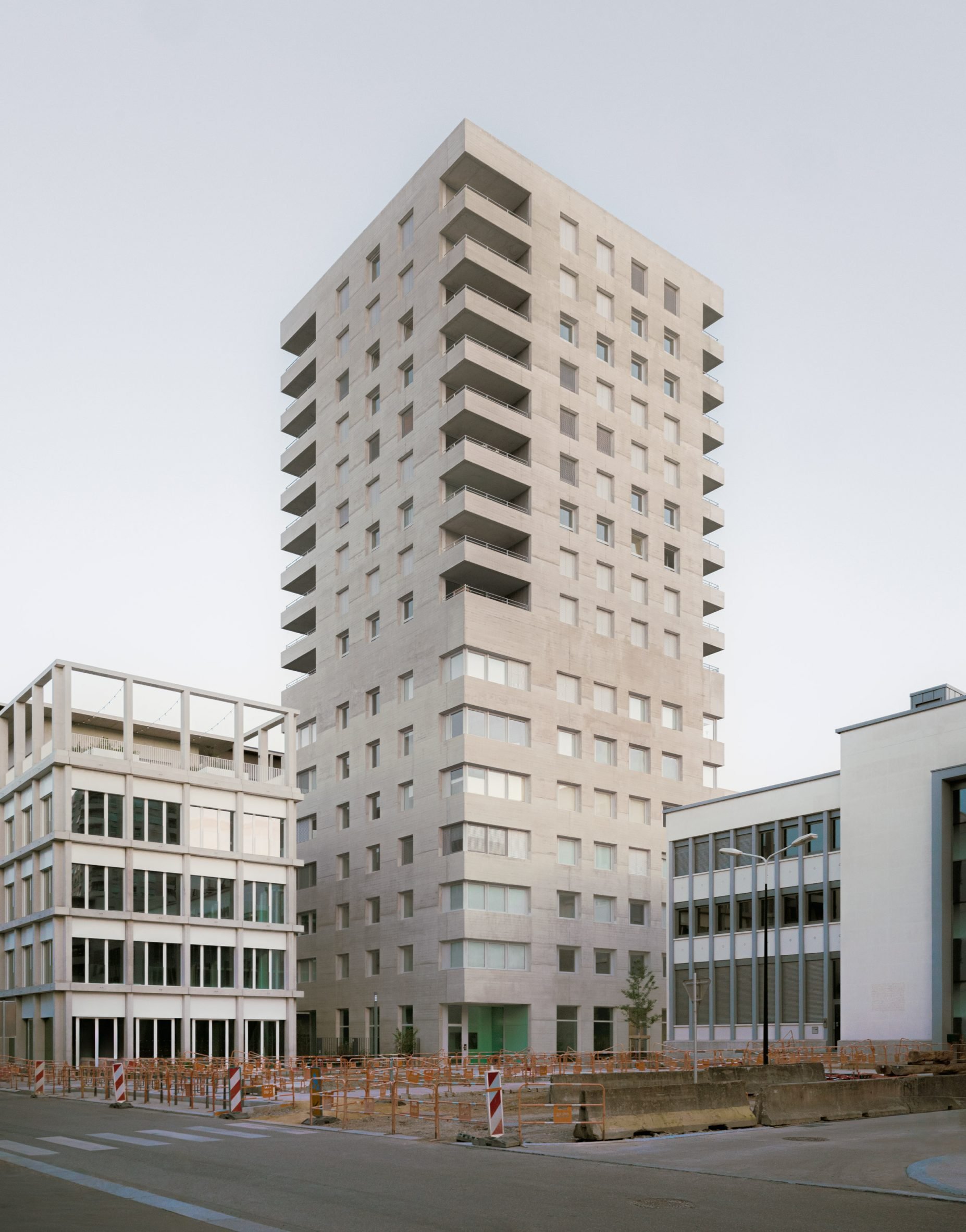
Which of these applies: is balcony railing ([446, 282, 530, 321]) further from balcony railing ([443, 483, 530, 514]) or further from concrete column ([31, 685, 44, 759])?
concrete column ([31, 685, 44, 759])

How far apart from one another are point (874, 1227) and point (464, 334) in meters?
68.0

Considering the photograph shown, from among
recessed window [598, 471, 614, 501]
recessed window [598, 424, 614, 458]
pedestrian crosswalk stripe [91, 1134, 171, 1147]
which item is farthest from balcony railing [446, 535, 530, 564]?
pedestrian crosswalk stripe [91, 1134, 171, 1147]

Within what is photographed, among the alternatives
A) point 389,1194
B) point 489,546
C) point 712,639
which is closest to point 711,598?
point 712,639

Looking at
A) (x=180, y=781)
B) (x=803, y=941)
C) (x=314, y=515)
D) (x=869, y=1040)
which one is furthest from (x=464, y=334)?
(x=869, y=1040)

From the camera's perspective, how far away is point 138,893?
6481 cm

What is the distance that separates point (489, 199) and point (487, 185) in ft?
3.26

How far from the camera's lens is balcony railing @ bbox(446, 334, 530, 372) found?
251 ft

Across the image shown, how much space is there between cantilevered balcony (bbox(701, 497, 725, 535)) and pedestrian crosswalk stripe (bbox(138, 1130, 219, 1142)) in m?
67.5

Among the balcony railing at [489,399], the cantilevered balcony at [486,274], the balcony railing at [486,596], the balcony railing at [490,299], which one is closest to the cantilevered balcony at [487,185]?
the cantilevered balcony at [486,274]

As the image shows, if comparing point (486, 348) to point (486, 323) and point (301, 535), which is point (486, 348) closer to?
point (486, 323)

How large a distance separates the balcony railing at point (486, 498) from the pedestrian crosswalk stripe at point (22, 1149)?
173ft

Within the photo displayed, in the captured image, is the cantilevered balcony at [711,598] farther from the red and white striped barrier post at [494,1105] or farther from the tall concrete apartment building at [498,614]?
the red and white striped barrier post at [494,1105]

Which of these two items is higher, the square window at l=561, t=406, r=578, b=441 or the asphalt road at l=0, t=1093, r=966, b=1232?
the square window at l=561, t=406, r=578, b=441

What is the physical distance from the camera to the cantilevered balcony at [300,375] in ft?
309
